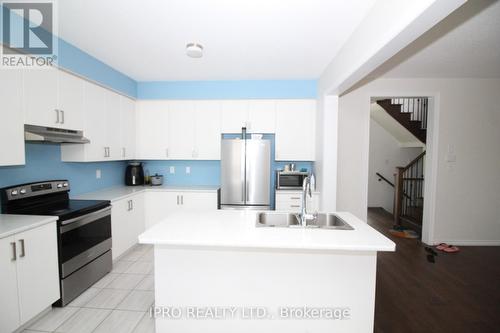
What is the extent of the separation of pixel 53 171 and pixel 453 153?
567 cm

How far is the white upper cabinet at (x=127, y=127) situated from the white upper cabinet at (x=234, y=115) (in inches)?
59.7

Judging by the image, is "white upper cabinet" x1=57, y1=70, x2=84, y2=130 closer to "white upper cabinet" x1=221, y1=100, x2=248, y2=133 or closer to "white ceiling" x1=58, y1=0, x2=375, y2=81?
"white ceiling" x1=58, y1=0, x2=375, y2=81

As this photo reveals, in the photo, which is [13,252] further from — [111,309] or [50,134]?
[50,134]

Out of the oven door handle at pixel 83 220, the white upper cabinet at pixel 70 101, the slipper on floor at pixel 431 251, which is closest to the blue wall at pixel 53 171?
the white upper cabinet at pixel 70 101

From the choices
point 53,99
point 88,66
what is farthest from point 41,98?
point 88,66

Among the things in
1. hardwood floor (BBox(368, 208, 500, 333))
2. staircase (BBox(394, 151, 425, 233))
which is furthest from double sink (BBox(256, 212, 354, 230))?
staircase (BBox(394, 151, 425, 233))

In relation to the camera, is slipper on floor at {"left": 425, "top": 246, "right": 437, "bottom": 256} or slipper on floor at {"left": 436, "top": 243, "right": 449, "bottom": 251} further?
slipper on floor at {"left": 436, "top": 243, "right": 449, "bottom": 251}

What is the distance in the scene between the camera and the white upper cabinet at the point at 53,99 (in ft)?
6.98

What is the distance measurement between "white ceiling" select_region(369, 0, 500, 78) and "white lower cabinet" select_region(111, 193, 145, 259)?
4.03 m

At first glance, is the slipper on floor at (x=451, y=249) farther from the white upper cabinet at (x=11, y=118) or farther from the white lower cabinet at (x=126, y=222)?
the white upper cabinet at (x=11, y=118)

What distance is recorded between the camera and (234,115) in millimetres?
3871

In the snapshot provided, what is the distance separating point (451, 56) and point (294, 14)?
2241 millimetres

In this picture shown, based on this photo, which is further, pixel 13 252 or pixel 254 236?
pixel 13 252

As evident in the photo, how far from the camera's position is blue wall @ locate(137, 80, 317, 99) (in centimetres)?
383
